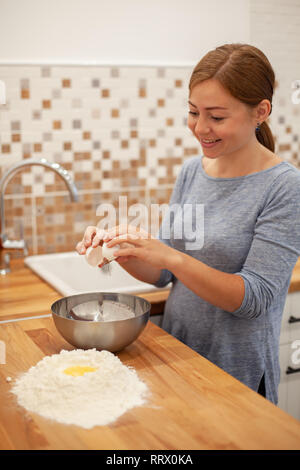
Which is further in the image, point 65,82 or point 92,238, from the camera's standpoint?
point 65,82

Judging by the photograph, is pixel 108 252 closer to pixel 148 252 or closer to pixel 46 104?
pixel 148 252

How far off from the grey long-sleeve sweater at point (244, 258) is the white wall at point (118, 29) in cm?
85

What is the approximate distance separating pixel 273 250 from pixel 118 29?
1311 mm

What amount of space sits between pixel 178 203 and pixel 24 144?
0.78m

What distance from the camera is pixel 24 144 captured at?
84.7 inches

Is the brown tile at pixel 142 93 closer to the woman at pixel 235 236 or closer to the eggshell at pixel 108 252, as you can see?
the woman at pixel 235 236

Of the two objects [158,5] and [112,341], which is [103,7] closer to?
[158,5]

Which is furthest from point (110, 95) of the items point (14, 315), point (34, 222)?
point (14, 315)

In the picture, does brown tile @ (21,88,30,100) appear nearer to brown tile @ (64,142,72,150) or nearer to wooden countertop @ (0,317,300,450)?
brown tile @ (64,142,72,150)

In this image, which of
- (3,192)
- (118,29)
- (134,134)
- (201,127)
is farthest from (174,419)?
(118,29)

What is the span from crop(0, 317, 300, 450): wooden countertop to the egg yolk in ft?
0.38

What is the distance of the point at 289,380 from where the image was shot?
205 centimetres

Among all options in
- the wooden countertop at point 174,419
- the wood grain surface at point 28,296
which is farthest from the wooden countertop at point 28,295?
the wooden countertop at point 174,419

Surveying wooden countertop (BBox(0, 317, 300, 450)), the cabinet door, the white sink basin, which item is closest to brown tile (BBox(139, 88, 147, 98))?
the white sink basin
